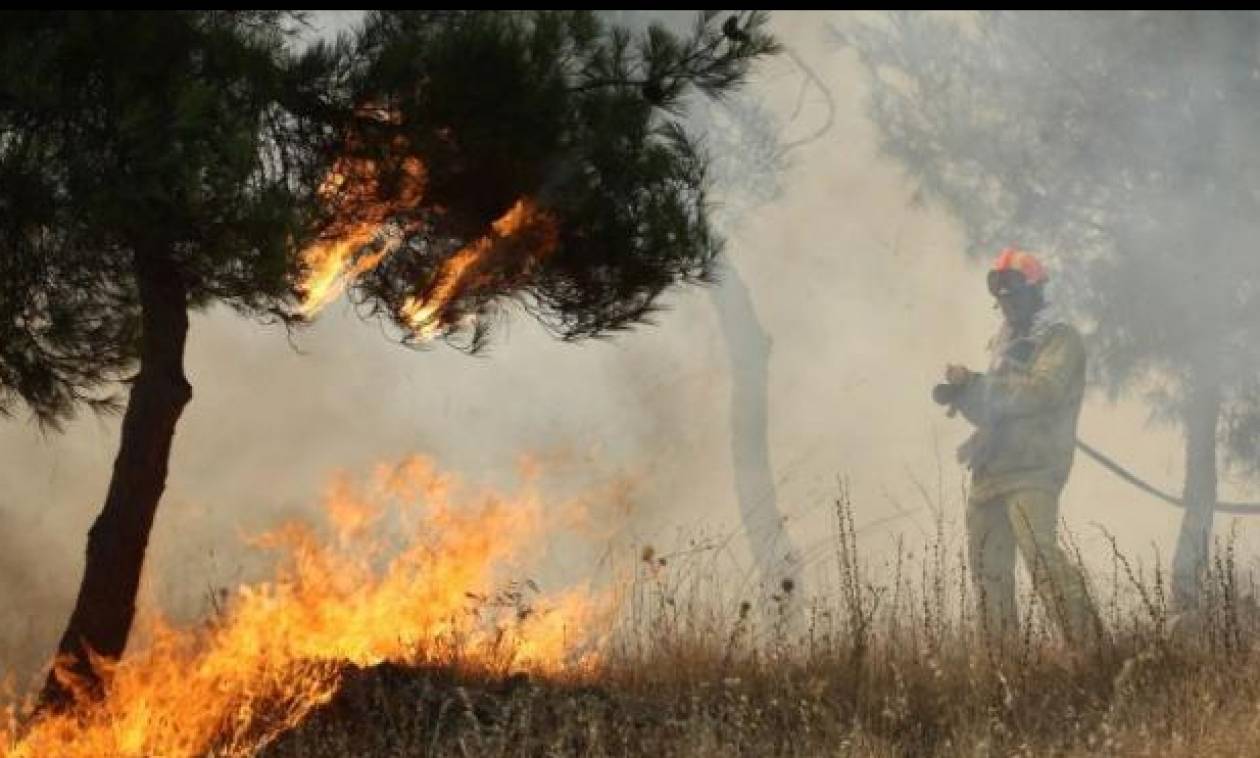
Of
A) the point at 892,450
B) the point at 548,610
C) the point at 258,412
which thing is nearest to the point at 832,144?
the point at 892,450

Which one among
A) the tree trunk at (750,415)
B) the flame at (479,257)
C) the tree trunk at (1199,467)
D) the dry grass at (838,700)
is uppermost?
the tree trunk at (750,415)

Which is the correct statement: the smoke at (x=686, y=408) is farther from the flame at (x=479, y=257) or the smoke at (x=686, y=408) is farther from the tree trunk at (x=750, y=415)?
the flame at (x=479, y=257)

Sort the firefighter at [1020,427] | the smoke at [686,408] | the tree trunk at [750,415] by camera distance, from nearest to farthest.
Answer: the firefighter at [1020,427] < the smoke at [686,408] < the tree trunk at [750,415]

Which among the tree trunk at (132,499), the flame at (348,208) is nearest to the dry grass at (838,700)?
the tree trunk at (132,499)

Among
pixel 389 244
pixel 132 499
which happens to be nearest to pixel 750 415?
pixel 389 244

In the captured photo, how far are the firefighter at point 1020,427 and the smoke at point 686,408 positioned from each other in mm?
5664

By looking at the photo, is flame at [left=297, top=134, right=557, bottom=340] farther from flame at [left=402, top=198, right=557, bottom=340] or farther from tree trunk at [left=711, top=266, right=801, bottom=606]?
tree trunk at [left=711, top=266, right=801, bottom=606]

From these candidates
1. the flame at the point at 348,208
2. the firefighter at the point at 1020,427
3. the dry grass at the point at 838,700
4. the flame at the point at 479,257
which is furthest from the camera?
the firefighter at the point at 1020,427

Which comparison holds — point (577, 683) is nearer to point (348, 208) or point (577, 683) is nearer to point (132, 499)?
point (132, 499)

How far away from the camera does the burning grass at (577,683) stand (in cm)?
559

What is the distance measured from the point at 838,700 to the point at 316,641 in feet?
7.17

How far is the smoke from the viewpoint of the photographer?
15836 mm

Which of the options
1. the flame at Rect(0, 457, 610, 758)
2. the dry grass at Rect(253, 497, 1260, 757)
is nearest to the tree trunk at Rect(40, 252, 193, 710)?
the flame at Rect(0, 457, 610, 758)

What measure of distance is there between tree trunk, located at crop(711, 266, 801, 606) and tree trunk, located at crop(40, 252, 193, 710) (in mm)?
10165
